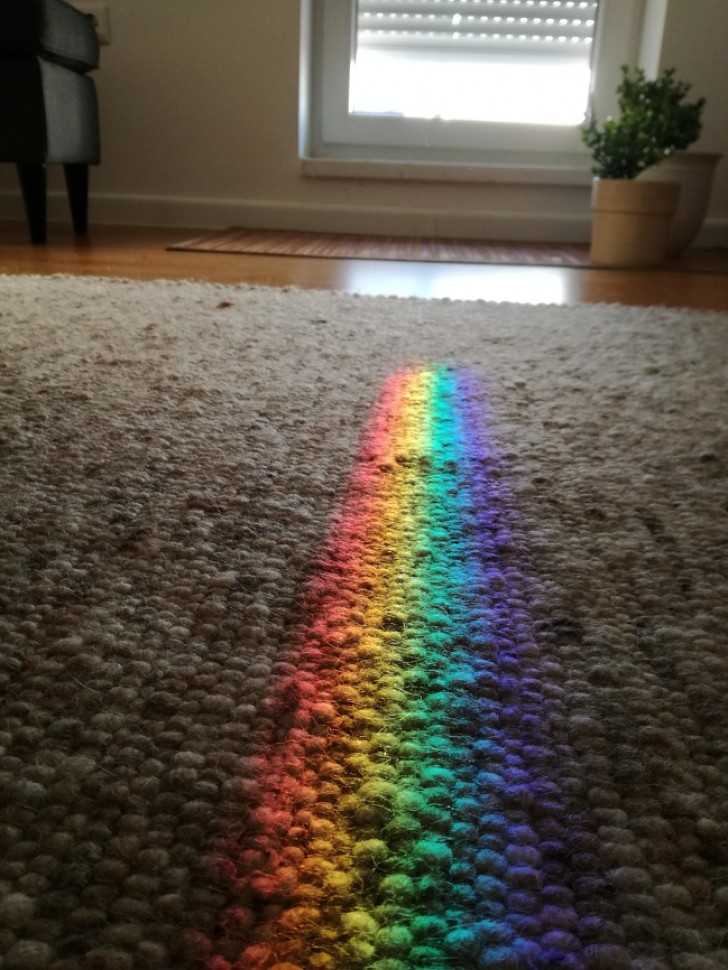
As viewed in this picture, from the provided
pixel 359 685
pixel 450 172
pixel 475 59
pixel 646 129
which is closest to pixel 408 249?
pixel 450 172

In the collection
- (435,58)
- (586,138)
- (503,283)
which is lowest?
(503,283)

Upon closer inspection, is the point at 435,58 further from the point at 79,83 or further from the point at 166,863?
the point at 166,863

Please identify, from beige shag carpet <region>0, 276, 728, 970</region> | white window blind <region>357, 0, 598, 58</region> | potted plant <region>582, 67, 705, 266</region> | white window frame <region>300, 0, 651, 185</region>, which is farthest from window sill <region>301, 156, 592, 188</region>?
beige shag carpet <region>0, 276, 728, 970</region>

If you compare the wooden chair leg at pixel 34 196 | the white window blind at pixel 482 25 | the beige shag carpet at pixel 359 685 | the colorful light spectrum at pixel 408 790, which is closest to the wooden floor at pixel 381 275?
the wooden chair leg at pixel 34 196

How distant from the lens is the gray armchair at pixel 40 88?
70.3 inches

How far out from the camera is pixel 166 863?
249 mm

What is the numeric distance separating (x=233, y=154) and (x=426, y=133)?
65cm

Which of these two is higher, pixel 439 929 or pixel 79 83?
pixel 79 83

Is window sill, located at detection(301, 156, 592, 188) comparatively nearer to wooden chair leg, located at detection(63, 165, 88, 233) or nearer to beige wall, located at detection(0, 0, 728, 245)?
beige wall, located at detection(0, 0, 728, 245)

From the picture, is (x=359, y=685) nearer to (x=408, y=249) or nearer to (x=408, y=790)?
(x=408, y=790)

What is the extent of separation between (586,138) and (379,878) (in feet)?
6.67

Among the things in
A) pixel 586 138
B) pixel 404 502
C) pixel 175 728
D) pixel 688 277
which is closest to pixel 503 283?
pixel 688 277

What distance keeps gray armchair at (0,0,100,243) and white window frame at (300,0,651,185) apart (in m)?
0.75

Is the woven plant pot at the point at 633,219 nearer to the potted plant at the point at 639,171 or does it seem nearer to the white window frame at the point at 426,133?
the potted plant at the point at 639,171
